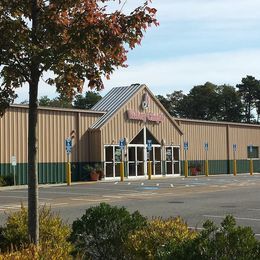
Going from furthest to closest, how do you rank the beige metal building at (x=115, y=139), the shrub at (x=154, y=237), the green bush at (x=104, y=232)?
1. the beige metal building at (x=115, y=139)
2. the green bush at (x=104, y=232)
3. the shrub at (x=154, y=237)

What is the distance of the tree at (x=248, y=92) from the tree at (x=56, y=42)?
3792 inches

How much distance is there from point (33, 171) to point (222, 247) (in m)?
2.56

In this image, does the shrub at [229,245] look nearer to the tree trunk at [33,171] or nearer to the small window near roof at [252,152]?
the tree trunk at [33,171]

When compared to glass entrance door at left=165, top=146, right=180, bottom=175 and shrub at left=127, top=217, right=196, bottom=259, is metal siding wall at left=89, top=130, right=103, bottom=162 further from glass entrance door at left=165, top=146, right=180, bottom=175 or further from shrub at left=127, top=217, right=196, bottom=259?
shrub at left=127, top=217, right=196, bottom=259

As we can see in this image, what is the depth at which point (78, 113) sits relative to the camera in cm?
3738

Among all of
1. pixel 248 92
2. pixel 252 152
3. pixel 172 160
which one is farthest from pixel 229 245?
pixel 248 92

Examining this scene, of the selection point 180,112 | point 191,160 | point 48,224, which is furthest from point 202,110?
point 48,224

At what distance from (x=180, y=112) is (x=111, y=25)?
325 ft

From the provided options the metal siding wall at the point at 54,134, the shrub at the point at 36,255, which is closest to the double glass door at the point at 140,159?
the metal siding wall at the point at 54,134

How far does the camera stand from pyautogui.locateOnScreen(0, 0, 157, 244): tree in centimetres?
639

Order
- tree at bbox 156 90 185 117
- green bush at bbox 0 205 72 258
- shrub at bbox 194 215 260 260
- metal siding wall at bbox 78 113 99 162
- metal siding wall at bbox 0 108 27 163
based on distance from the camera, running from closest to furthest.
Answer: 1. shrub at bbox 194 215 260 260
2. green bush at bbox 0 205 72 258
3. metal siding wall at bbox 0 108 27 163
4. metal siding wall at bbox 78 113 99 162
5. tree at bbox 156 90 185 117

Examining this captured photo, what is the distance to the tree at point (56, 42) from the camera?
639 cm

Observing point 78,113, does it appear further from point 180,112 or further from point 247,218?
point 180,112

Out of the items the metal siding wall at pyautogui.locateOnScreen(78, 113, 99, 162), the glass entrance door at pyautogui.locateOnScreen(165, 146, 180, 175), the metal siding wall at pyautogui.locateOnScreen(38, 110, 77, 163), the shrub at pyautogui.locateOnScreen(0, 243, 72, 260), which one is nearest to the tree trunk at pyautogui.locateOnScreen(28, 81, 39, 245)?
the shrub at pyautogui.locateOnScreen(0, 243, 72, 260)
